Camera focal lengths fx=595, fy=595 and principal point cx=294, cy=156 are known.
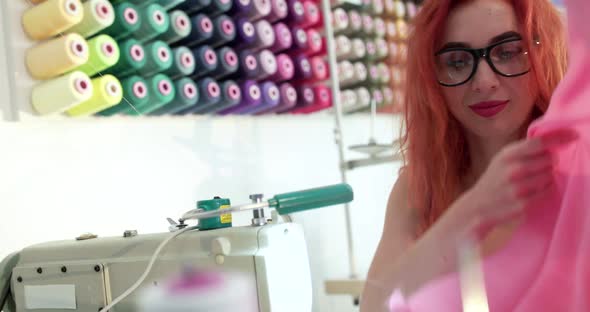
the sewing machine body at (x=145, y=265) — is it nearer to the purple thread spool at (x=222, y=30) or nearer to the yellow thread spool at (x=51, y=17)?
the yellow thread spool at (x=51, y=17)

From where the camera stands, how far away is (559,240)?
9.9 inches

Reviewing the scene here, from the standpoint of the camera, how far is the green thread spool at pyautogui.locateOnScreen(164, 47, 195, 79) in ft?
3.30

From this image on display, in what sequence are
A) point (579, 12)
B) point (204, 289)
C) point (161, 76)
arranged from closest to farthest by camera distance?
1. point (579, 12)
2. point (204, 289)
3. point (161, 76)

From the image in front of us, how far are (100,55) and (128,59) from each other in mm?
56

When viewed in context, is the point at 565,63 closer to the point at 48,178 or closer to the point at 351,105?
the point at 48,178

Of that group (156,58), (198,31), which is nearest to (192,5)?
(198,31)

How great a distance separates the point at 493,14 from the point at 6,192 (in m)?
0.70

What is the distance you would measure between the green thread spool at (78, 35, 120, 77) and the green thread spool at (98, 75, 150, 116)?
0.05 m

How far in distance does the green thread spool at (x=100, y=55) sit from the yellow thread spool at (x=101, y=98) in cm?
2

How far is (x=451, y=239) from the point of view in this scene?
228 mm

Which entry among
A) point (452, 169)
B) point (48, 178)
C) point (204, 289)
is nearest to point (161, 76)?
point (48, 178)

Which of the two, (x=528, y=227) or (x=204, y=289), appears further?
(x=204, y=289)

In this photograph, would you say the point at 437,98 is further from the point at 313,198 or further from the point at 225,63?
the point at 225,63

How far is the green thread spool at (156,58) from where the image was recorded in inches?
37.4
